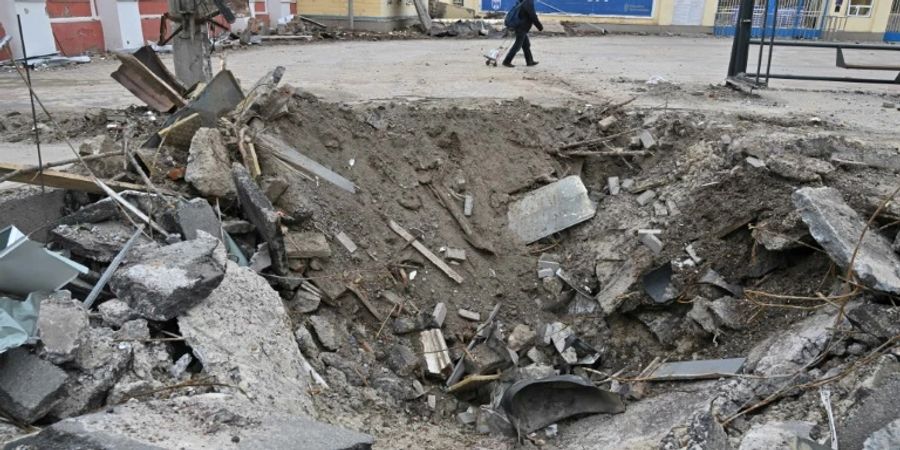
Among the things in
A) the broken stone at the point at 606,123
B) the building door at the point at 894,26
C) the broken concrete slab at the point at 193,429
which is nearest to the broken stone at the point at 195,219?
the broken concrete slab at the point at 193,429

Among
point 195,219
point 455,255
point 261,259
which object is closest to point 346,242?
point 261,259

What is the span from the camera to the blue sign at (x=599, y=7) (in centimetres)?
2498

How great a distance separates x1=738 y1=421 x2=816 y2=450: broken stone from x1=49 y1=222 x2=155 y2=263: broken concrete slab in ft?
12.3

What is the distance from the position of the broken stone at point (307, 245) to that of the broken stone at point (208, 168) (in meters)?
0.60

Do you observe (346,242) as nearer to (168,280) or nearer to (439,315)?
(439,315)

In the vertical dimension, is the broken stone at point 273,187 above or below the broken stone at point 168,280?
above

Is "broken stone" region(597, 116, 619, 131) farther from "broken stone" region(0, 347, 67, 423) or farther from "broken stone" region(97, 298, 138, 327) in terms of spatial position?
"broken stone" region(0, 347, 67, 423)

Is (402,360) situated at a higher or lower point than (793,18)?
lower

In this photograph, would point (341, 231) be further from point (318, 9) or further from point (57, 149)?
point (318, 9)

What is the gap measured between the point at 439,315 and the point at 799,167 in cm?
331

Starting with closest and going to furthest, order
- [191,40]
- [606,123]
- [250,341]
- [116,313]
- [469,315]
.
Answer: [116,313] < [250,341] < [469,315] < [606,123] < [191,40]

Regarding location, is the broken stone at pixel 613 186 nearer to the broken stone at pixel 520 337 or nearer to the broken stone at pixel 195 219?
the broken stone at pixel 520 337

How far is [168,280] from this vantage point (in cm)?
365

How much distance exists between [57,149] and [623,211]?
18.5ft
